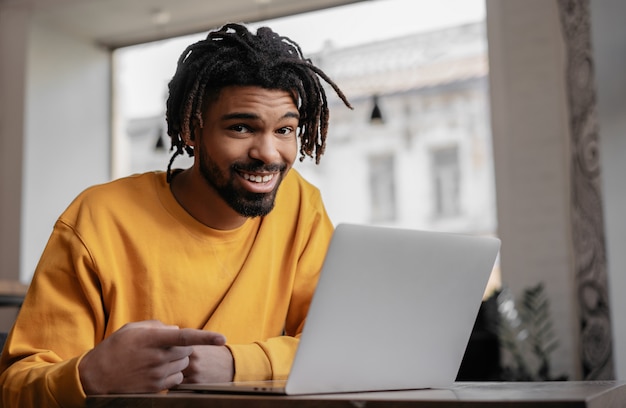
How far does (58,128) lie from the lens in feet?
18.2

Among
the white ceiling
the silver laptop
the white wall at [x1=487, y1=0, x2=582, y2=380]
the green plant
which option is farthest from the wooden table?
the white ceiling

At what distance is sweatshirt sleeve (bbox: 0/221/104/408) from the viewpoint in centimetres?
116

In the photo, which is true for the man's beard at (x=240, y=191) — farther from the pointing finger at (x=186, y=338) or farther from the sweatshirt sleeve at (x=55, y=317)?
the pointing finger at (x=186, y=338)

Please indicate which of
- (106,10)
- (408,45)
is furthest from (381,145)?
A: (106,10)

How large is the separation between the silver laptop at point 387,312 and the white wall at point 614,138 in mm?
2479

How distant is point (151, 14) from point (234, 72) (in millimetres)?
4357

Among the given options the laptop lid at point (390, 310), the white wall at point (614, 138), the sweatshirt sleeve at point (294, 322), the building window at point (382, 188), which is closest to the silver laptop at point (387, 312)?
the laptop lid at point (390, 310)

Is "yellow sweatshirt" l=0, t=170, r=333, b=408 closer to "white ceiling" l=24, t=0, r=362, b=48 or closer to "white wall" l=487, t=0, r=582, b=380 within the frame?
"white wall" l=487, t=0, r=582, b=380

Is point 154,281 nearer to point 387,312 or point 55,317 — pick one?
point 55,317

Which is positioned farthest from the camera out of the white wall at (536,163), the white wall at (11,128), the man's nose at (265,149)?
the white wall at (11,128)

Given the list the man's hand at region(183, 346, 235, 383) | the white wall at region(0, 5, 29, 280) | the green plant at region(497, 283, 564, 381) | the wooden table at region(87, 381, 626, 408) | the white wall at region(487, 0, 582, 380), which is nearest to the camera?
the wooden table at region(87, 381, 626, 408)

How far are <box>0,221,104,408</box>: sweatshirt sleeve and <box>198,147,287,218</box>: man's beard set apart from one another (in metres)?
0.24

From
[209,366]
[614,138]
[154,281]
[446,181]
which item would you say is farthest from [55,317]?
[446,181]

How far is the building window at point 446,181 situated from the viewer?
590 centimetres
